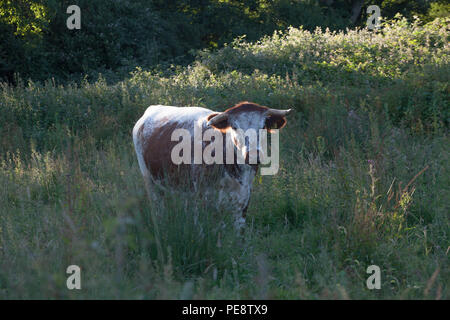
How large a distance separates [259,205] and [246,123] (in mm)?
1179

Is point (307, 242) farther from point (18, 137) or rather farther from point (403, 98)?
point (18, 137)

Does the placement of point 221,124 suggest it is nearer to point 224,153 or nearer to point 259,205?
point 224,153

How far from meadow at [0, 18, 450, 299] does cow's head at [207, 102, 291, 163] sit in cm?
72

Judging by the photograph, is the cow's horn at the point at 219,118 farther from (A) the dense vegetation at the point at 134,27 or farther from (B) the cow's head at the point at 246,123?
(A) the dense vegetation at the point at 134,27

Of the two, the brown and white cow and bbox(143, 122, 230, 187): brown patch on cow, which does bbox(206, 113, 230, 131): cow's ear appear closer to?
the brown and white cow

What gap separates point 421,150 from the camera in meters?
6.77

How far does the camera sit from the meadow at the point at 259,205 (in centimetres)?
338

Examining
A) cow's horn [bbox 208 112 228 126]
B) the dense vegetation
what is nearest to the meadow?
cow's horn [bbox 208 112 228 126]

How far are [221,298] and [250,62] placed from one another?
35.4ft

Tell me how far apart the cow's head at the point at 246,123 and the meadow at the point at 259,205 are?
2.36ft

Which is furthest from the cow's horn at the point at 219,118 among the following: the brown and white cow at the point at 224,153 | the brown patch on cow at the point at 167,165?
the brown patch on cow at the point at 167,165

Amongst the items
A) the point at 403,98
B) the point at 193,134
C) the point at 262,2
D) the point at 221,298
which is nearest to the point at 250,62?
the point at 403,98

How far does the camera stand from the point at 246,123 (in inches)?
180

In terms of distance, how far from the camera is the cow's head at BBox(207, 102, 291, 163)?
4371 millimetres
